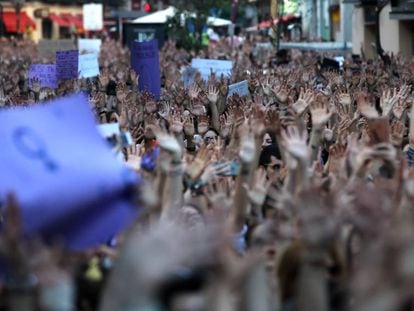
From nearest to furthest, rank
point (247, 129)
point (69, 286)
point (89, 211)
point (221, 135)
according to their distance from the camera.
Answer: point (69, 286)
point (89, 211)
point (247, 129)
point (221, 135)

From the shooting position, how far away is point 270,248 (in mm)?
3455

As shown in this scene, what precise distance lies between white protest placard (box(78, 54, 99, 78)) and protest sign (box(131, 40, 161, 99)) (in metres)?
0.94

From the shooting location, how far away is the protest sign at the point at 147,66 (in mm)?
10695

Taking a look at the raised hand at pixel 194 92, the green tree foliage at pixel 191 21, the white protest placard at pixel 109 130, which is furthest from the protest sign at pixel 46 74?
the green tree foliage at pixel 191 21

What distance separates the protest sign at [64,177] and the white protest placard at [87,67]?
8.50m

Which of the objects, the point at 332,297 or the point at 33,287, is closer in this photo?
the point at 33,287

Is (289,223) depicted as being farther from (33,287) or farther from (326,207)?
(33,287)

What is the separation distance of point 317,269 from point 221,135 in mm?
3652

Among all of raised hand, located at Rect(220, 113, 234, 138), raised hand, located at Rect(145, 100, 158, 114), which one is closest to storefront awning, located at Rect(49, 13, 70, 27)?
raised hand, located at Rect(145, 100, 158, 114)

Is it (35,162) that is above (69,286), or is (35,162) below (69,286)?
above

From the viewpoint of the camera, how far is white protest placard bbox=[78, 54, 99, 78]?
11984 mm

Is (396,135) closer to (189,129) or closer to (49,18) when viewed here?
(189,129)

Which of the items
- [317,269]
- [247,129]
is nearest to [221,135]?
[247,129]

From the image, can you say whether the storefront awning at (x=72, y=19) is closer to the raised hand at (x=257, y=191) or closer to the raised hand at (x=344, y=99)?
the raised hand at (x=344, y=99)
